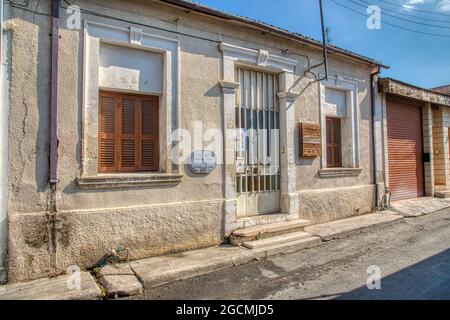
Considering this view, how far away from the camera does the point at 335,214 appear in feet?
24.5

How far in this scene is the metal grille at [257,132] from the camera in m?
6.38

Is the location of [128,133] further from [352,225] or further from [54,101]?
[352,225]

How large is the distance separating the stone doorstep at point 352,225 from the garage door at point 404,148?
2044mm

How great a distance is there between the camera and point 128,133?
16.8 feet

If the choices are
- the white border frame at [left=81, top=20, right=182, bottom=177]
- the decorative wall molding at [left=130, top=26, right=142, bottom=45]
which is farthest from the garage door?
the decorative wall molding at [left=130, top=26, right=142, bottom=45]

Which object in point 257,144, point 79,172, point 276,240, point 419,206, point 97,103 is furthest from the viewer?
point 419,206

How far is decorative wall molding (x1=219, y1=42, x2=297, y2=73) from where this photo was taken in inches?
234

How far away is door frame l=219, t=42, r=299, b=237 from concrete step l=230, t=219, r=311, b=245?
0.59 feet

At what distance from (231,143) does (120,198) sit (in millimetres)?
2334

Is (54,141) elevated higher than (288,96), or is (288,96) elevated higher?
(288,96)

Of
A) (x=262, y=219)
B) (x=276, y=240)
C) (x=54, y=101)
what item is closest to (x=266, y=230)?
(x=276, y=240)

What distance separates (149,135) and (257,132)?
8.06 ft

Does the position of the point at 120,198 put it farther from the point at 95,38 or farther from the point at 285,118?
the point at 285,118
